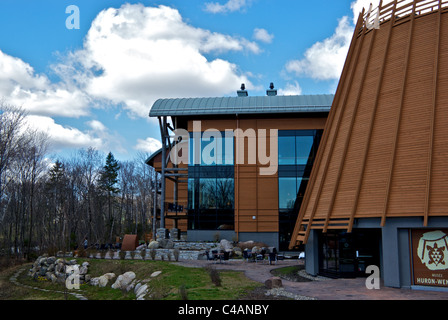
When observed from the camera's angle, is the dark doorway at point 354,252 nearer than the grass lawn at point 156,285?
No

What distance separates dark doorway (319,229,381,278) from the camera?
16.6 metres

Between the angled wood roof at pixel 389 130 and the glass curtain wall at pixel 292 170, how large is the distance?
14190mm

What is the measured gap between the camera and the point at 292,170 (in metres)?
33.2

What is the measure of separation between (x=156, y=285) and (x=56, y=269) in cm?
1305

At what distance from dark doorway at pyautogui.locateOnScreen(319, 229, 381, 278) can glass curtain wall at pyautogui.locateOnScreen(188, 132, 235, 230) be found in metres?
16.7

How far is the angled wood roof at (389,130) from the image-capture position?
46.2 ft

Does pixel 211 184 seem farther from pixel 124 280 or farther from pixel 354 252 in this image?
pixel 354 252

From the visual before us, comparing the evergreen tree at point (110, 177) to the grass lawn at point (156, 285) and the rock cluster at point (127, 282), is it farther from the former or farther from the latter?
the rock cluster at point (127, 282)

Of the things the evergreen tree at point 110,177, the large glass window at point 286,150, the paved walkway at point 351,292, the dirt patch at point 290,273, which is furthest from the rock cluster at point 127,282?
the evergreen tree at point 110,177

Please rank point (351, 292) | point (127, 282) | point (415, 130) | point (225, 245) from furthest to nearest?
point (225, 245) → point (127, 282) → point (415, 130) → point (351, 292)

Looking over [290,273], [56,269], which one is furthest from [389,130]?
[56,269]

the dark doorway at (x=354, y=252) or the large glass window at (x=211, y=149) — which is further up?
the large glass window at (x=211, y=149)

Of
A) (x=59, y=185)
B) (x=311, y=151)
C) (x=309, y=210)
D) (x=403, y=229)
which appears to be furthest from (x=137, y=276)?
(x=59, y=185)

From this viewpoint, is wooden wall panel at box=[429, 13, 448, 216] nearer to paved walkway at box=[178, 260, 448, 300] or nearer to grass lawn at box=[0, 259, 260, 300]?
paved walkway at box=[178, 260, 448, 300]
